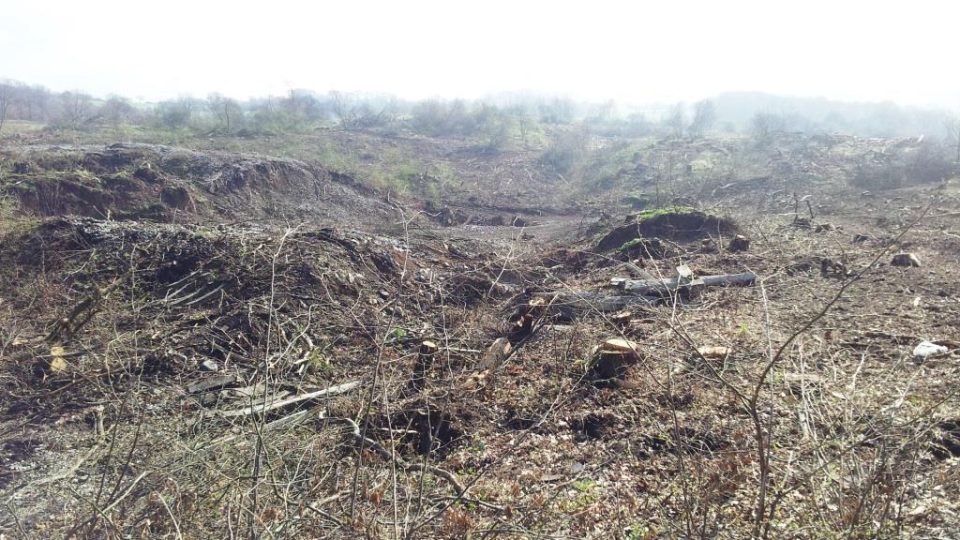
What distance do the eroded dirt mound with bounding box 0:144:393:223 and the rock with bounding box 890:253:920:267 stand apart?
34.3 feet

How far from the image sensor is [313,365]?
5.24 metres

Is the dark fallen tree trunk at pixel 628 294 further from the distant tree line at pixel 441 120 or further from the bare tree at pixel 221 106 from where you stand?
the bare tree at pixel 221 106

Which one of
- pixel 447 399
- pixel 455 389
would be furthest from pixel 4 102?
pixel 447 399

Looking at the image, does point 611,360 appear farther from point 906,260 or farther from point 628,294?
point 906,260

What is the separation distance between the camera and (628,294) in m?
6.89

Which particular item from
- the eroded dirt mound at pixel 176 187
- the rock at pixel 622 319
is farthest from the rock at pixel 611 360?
the eroded dirt mound at pixel 176 187

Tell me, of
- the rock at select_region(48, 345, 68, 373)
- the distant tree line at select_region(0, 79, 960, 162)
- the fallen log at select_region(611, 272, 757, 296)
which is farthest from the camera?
the distant tree line at select_region(0, 79, 960, 162)

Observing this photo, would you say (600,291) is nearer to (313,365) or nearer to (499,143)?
(313,365)

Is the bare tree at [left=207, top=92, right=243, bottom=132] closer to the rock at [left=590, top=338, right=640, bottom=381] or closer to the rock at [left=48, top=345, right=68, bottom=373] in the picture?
the rock at [left=48, top=345, right=68, bottom=373]

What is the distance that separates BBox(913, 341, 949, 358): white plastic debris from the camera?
4.62 m

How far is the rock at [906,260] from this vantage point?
24.8 feet

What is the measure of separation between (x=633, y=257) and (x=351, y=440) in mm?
6482

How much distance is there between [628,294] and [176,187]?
11443 millimetres

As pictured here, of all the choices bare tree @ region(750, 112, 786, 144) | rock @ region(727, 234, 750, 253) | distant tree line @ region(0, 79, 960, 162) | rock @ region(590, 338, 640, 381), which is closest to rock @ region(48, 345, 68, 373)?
rock @ region(590, 338, 640, 381)
